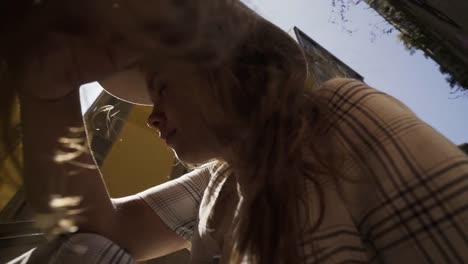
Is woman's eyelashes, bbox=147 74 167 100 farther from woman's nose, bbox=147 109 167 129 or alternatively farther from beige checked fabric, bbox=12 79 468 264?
beige checked fabric, bbox=12 79 468 264

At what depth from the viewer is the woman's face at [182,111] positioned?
0.43m

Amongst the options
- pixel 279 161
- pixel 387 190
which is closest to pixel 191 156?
pixel 279 161

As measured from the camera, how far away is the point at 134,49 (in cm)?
31

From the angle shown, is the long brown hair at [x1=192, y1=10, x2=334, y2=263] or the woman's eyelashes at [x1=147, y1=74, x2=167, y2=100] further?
the woman's eyelashes at [x1=147, y1=74, x2=167, y2=100]

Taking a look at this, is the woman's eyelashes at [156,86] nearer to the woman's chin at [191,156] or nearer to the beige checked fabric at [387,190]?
the woman's chin at [191,156]

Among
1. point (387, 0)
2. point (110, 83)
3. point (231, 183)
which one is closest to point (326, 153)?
point (231, 183)

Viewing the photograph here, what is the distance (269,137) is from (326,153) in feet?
0.27

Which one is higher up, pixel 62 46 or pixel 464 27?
pixel 464 27

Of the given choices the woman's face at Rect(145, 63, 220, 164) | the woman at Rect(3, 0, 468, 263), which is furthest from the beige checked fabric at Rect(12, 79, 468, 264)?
the woman's face at Rect(145, 63, 220, 164)

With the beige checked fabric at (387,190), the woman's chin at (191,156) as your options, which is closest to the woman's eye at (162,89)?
the woman's chin at (191,156)

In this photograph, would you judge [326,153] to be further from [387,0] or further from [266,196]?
[387,0]

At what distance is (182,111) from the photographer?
473 mm

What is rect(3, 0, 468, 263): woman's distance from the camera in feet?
0.93

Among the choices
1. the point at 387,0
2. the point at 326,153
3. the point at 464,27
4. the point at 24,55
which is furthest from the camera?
the point at 387,0
